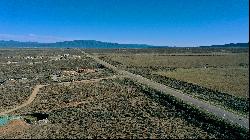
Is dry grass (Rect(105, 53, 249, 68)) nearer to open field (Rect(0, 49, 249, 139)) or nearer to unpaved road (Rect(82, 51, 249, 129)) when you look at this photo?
unpaved road (Rect(82, 51, 249, 129))

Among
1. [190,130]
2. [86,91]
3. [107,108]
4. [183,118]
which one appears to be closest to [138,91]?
[86,91]

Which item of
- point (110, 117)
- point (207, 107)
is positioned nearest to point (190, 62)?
point (207, 107)

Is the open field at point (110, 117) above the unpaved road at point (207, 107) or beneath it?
beneath

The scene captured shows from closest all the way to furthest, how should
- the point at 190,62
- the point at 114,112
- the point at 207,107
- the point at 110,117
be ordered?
the point at 110,117 → the point at 207,107 → the point at 114,112 → the point at 190,62

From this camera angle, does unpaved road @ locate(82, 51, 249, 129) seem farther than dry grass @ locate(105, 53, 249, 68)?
No

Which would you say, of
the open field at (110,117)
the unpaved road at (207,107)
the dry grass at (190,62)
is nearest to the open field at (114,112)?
the open field at (110,117)

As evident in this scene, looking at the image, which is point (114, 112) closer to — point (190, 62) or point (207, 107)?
point (207, 107)

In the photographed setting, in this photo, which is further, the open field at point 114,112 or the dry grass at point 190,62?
the dry grass at point 190,62

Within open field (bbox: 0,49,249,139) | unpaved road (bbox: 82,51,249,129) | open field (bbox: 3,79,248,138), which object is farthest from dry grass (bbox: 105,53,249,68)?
open field (bbox: 3,79,248,138)

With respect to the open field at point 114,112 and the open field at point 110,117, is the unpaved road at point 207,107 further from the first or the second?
the open field at point 110,117

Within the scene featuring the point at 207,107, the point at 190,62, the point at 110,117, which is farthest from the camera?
the point at 190,62

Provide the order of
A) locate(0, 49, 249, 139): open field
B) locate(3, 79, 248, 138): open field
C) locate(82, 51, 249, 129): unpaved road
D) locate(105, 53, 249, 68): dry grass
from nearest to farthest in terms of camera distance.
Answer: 1. locate(3, 79, 248, 138): open field
2. locate(0, 49, 249, 139): open field
3. locate(82, 51, 249, 129): unpaved road
4. locate(105, 53, 249, 68): dry grass
